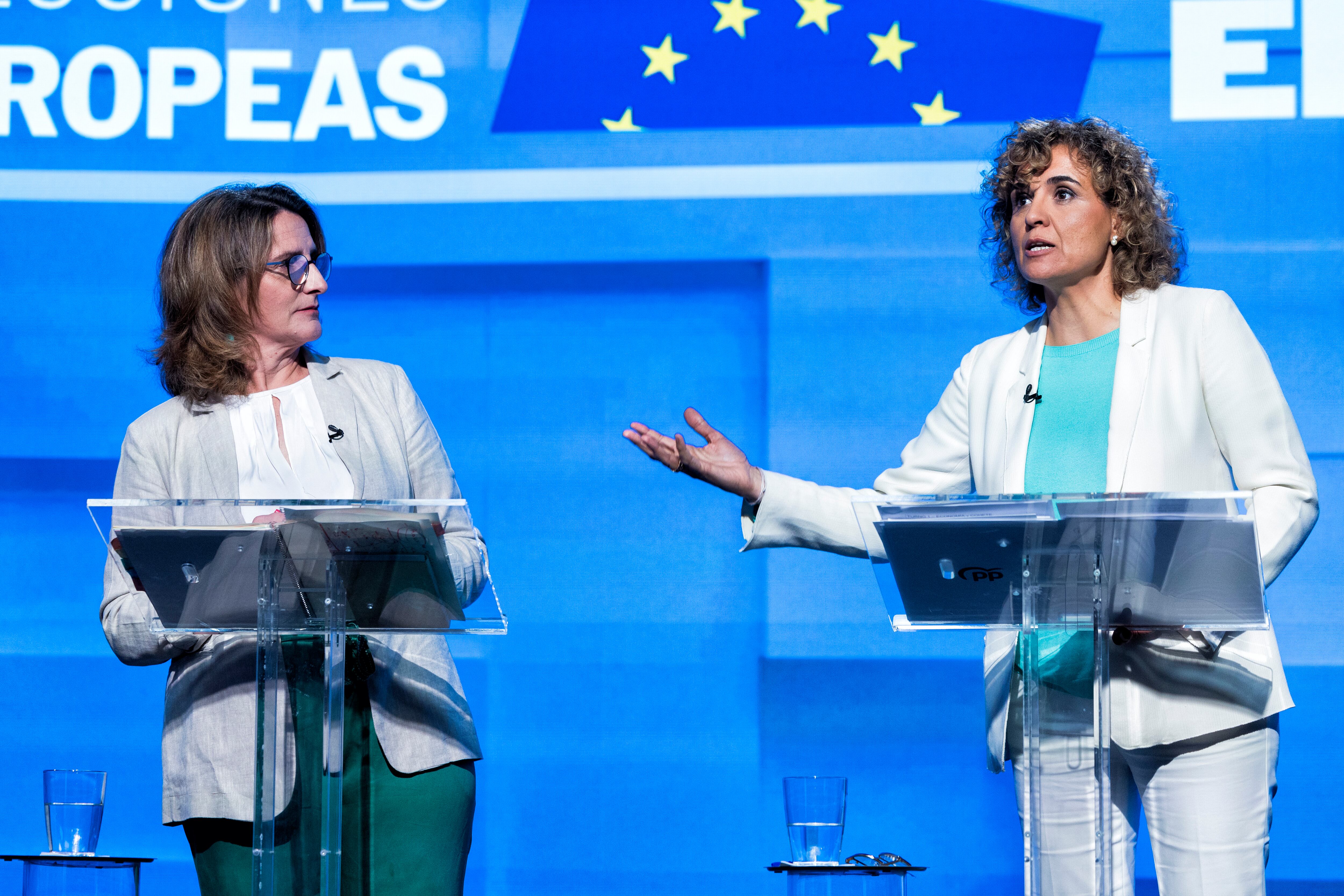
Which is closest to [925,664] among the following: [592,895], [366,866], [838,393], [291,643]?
[838,393]

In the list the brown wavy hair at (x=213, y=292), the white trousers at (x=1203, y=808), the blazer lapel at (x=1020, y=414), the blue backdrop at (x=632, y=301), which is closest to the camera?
the white trousers at (x=1203, y=808)

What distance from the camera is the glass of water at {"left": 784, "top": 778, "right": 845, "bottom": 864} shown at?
2.71 metres

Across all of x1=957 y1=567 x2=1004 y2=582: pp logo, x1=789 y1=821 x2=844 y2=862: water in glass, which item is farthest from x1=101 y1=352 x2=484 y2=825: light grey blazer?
x1=957 y1=567 x2=1004 y2=582: pp logo

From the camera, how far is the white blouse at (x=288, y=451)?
2262 mm

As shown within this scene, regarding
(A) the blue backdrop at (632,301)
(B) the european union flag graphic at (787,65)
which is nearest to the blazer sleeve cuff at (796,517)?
(A) the blue backdrop at (632,301)

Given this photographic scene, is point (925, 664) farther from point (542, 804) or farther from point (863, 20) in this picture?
point (863, 20)

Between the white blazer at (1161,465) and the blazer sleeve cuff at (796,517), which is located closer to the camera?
the white blazer at (1161,465)

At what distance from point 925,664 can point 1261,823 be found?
1807mm

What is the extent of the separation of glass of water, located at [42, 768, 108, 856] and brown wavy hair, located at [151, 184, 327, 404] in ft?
2.69

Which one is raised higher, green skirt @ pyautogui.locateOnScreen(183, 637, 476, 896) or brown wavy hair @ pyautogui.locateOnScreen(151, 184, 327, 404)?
brown wavy hair @ pyautogui.locateOnScreen(151, 184, 327, 404)

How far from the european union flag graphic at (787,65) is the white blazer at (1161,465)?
1515mm

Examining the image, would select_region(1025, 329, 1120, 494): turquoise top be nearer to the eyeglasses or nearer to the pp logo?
the pp logo

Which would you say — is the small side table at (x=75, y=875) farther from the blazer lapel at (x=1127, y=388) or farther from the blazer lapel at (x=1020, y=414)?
the blazer lapel at (x=1127, y=388)

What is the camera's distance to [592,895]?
12.4 feet
